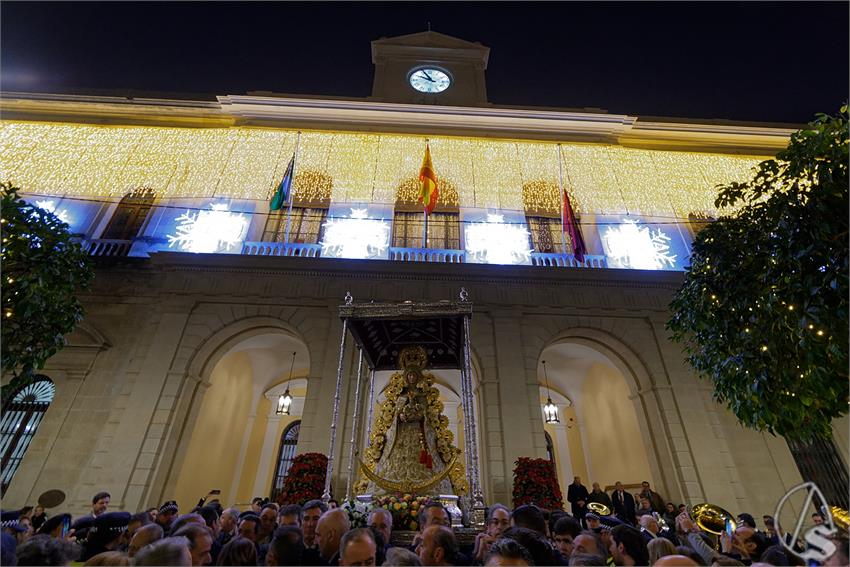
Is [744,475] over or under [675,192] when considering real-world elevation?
under

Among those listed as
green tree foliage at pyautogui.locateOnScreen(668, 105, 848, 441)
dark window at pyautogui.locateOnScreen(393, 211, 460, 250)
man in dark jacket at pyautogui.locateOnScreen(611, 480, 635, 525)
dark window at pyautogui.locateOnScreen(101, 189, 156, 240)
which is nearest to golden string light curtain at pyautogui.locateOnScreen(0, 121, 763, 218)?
dark window at pyautogui.locateOnScreen(101, 189, 156, 240)

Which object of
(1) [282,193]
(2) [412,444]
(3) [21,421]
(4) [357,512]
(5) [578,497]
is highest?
(1) [282,193]

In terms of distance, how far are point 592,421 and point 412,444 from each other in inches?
391

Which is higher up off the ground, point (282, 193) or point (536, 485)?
point (282, 193)

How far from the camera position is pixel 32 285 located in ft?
18.4

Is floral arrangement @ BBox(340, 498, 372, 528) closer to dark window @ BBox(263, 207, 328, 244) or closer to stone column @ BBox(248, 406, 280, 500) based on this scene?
dark window @ BBox(263, 207, 328, 244)

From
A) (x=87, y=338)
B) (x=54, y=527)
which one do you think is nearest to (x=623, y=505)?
(x=54, y=527)

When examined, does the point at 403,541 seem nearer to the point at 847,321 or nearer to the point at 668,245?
the point at 847,321

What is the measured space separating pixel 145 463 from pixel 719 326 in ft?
35.4

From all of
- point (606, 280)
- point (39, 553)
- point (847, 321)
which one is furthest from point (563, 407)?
point (39, 553)

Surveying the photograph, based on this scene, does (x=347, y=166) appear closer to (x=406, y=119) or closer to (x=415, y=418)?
(x=406, y=119)

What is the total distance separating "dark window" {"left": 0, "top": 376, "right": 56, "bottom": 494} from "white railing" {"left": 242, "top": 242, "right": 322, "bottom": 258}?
18.3 feet

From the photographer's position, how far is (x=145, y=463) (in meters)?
8.70

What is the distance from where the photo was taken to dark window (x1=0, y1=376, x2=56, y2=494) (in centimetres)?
915
